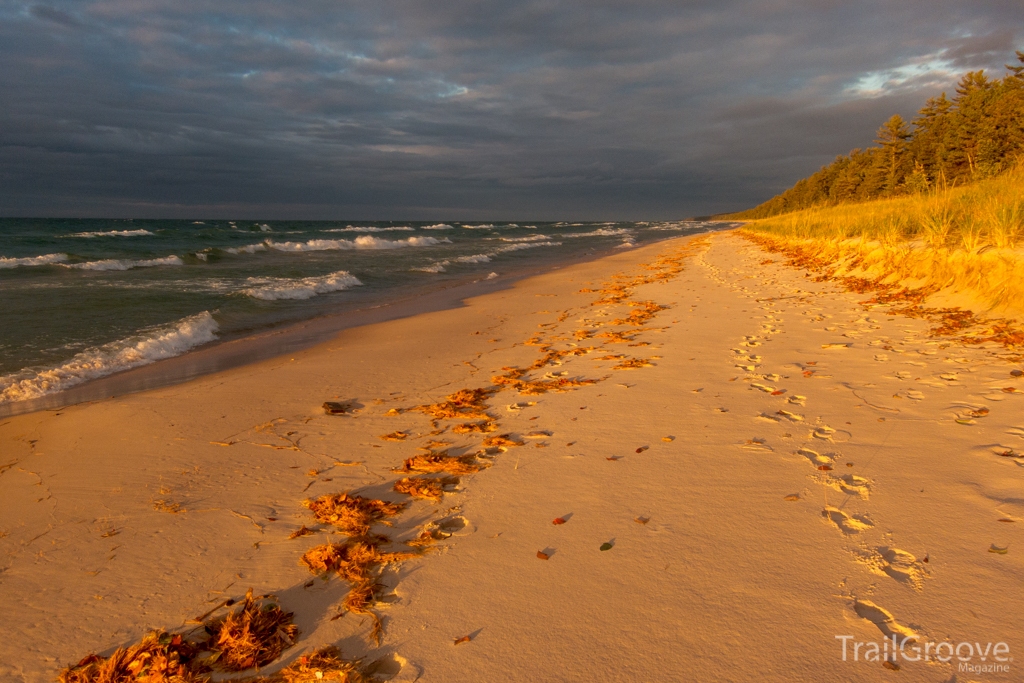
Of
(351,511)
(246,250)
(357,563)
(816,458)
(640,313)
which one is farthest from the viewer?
(246,250)

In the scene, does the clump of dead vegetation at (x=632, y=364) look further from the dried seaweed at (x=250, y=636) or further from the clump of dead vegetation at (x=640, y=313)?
the dried seaweed at (x=250, y=636)

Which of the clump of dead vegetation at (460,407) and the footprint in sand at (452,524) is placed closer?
the footprint in sand at (452,524)

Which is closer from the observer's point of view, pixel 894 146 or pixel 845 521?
pixel 845 521

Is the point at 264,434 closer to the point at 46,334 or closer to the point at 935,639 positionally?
the point at 935,639

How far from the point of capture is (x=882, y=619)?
6.48 ft

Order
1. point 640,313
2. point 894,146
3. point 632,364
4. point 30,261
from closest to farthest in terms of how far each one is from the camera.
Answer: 1. point 632,364
2. point 640,313
3. point 30,261
4. point 894,146

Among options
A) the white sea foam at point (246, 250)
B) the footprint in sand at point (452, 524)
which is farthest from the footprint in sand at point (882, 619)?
the white sea foam at point (246, 250)

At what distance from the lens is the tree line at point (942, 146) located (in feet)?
103

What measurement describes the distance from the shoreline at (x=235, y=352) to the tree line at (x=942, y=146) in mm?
17061

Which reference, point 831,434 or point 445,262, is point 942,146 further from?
point 831,434

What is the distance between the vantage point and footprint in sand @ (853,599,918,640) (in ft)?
6.26

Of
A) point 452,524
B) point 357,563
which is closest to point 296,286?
point 452,524

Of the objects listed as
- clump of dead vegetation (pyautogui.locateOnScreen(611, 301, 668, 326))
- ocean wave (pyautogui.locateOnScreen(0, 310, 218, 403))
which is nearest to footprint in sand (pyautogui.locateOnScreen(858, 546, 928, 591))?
clump of dead vegetation (pyautogui.locateOnScreen(611, 301, 668, 326))

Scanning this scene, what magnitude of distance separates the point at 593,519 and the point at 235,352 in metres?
6.86
